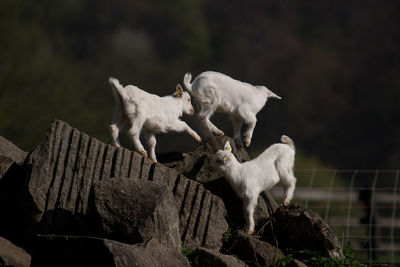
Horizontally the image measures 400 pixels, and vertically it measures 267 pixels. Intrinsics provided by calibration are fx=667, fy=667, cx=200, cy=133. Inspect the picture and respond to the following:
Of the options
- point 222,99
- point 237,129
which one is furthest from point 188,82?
point 237,129

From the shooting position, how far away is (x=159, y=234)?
6184 mm

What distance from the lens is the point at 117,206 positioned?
6227 mm

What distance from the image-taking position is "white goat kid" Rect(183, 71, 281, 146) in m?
7.99

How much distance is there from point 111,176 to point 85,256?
5.18 feet

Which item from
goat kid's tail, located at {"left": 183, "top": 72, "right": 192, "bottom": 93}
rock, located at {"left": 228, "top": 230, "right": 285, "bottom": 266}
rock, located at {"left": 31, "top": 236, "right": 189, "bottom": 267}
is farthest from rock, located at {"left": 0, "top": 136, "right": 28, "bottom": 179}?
rock, located at {"left": 228, "top": 230, "right": 285, "bottom": 266}

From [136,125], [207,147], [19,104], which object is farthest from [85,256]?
[19,104]

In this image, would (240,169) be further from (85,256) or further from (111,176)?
(85,256)

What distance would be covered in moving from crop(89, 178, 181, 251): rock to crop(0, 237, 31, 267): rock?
0.70 meters

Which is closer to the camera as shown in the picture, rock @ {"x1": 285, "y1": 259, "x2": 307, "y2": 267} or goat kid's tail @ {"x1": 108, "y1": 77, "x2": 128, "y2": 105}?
rock @ {"x1": 285, "y1": 259, "x2": 307, "y2": 267}

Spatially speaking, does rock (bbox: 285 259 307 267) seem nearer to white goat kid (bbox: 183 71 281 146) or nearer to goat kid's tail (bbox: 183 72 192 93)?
white goat kid (bbox: 183 71 281 146)

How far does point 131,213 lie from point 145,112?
142cm

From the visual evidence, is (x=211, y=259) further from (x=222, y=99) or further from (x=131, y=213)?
(x=222, y=99)

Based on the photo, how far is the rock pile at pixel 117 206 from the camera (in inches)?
242

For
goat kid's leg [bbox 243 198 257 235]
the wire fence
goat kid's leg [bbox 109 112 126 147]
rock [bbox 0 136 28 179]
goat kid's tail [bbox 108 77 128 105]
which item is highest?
goat kid's tail [bbox 108 77 128 105]
